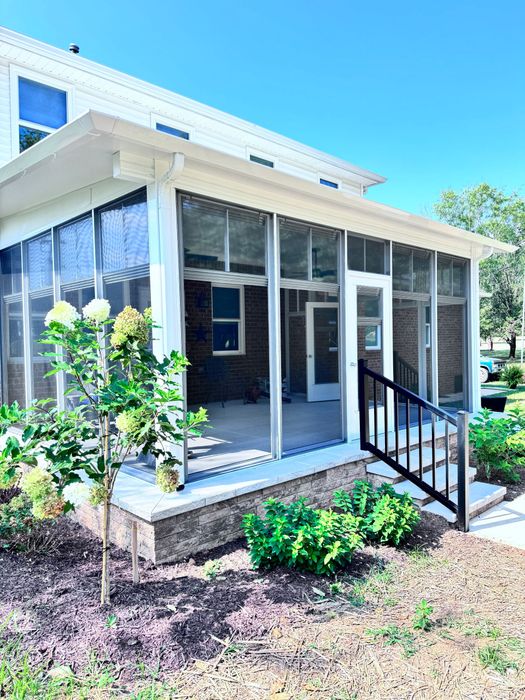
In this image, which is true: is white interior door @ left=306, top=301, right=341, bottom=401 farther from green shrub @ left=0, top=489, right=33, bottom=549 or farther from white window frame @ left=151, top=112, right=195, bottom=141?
white window frame @ left=151, top=112, right=195, bottom=141

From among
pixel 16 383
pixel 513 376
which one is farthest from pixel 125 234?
pixel 513 376

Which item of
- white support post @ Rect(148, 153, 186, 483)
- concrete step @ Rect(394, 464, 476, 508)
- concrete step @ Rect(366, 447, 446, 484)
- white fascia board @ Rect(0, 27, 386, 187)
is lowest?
concrete step @ Rect(394, 464, 476, 508)

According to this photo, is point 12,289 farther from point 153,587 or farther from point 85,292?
point 153,587

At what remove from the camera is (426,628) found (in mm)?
2387

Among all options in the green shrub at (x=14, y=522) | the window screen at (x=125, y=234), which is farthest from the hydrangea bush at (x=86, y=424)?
the window screen at (x=125, y=234)

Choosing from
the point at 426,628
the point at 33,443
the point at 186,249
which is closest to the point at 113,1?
the point at 186,249

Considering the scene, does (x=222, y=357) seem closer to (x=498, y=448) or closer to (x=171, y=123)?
(x=171, y=123)

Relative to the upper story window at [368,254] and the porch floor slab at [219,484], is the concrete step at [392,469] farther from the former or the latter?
the upper story window at [368,254]

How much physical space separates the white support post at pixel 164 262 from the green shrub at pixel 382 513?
4.69 feet

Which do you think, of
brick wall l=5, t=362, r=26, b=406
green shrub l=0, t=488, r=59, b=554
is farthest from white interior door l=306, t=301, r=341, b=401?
brick wall l=5, t=362, r=26, b=406

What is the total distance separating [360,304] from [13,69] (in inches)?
259

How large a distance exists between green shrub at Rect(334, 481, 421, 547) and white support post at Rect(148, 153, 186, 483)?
1430 mm

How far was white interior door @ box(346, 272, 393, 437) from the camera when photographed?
16.8ft

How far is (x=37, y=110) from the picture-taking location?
24.2 feet
